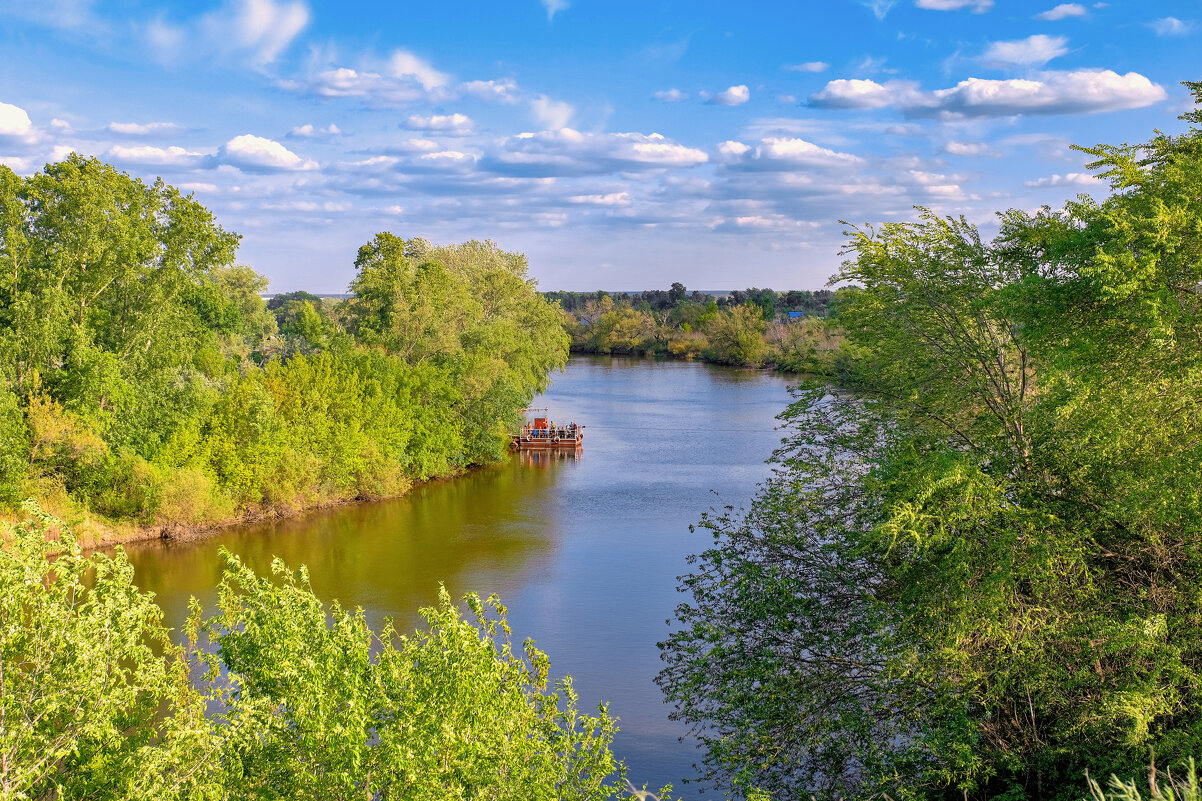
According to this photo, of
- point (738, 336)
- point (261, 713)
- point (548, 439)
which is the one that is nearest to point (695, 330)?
point (738, 336)

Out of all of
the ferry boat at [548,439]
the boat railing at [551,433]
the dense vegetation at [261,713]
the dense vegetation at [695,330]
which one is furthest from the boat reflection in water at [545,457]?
the dense vegetation at [695,330]

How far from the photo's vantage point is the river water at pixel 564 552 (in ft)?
68.9

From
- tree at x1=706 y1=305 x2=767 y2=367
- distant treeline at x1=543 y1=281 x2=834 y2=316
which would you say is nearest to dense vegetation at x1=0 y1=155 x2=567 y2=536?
tree at x1=706 y1=305 x2=767 y2=367

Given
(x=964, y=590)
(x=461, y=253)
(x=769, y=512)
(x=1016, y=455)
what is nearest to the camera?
(x=964, y=590)

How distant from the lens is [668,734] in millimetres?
18281

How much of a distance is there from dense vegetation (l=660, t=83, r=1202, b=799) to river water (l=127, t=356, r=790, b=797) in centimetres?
333

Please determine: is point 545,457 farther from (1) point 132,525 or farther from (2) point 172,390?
(1) point 132,525

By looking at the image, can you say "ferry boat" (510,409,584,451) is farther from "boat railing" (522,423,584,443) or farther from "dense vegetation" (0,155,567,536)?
"dense vegetation" (0,155,567,536)

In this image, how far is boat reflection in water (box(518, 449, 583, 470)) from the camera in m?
46.9

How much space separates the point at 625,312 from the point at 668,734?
10909 centimetres

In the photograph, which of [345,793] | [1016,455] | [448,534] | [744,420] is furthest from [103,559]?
[744,420]

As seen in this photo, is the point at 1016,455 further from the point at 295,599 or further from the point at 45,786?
the point at 45,786

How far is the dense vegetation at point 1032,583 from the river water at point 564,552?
3331 millimetres

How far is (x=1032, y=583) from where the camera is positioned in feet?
43.3
